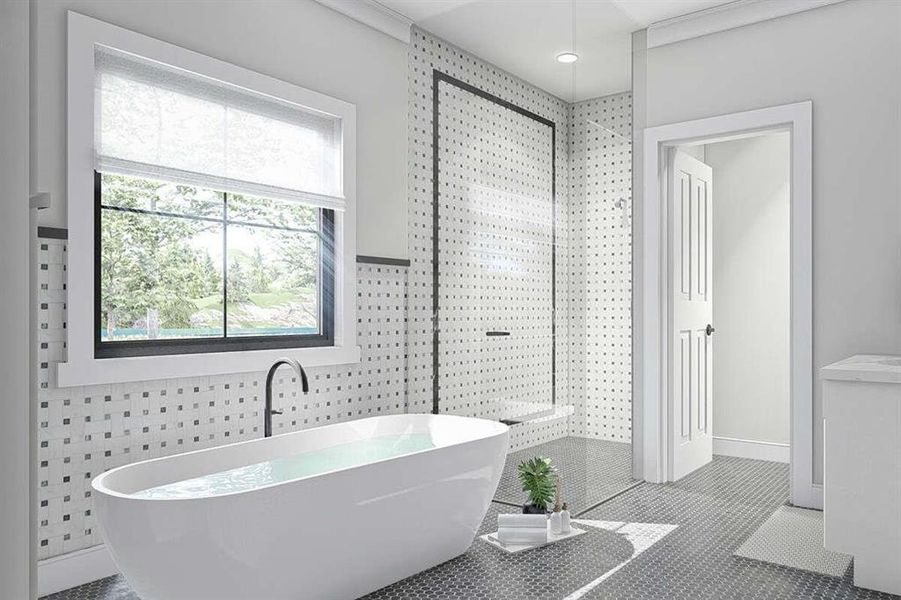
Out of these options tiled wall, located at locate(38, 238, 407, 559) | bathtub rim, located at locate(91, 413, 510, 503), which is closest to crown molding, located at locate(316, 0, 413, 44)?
tiled wall, located at locate(38, 238, 407, 559)

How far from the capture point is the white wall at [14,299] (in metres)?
0.43

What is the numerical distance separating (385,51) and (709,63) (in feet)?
6.34

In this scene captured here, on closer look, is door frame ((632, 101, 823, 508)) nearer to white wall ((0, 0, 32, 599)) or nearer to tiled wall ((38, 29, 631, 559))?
tiled wall ((38, 29, 631, 559))

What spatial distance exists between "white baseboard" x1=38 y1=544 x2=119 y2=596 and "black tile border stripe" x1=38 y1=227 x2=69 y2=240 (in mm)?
1185

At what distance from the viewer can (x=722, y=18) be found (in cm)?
393

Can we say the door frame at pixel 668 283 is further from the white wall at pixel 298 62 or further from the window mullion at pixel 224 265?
the window mullion at pixel 224 265

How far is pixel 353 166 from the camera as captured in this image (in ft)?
11.9

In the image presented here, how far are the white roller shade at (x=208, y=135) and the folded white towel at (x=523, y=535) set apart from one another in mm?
1837

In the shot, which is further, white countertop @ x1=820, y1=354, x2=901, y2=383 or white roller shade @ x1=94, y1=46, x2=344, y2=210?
white roller shade @ x1=94, y1=46, x2=344, y2=210

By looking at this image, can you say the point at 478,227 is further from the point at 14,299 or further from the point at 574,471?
the point at 14,299

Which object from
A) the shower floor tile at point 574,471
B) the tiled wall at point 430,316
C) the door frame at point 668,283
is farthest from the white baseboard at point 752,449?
the shower floor tile at point 574,471

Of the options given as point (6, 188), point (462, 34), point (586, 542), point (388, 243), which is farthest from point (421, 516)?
point (462, 34)

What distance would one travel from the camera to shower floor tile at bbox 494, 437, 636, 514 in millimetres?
3514

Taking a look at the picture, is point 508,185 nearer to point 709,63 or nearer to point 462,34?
point 462,34
